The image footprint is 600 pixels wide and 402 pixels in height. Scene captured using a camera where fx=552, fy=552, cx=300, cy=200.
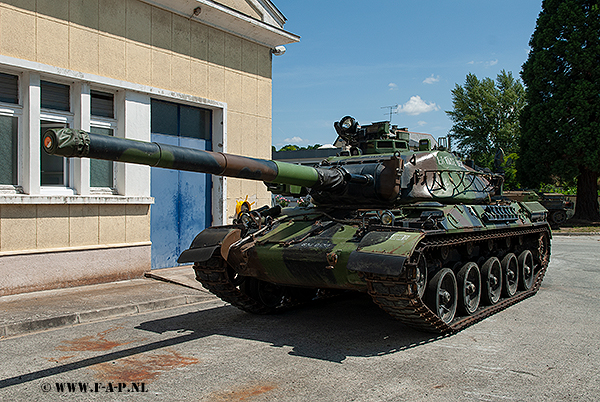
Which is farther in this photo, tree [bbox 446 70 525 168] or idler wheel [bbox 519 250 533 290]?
tree [bbox 446 70 525 168]

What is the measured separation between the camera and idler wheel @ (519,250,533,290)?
956 centimetres

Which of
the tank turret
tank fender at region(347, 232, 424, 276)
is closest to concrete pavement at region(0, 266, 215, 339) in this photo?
the tank turret

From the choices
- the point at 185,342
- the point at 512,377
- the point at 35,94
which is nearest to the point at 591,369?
the point at 512,377

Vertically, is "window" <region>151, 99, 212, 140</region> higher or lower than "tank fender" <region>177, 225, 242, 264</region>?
higher

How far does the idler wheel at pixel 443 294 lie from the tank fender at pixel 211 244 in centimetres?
269

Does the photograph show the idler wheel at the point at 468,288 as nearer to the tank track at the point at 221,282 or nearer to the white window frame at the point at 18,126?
the tank track at the point at 221,282

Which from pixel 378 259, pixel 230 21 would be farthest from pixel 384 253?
pixel 230 21

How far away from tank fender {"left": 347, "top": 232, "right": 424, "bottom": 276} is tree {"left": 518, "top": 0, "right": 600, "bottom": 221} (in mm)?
21779

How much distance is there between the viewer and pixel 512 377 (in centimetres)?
510

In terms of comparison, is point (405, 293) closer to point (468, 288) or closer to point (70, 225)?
point (468, 288)

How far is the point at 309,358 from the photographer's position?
5766 millimetres

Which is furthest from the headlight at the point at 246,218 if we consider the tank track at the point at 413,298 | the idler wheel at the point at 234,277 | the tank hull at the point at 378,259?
the tank track at the point at 413,298

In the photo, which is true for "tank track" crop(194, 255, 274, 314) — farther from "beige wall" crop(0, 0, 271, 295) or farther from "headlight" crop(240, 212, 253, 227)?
"beige wall" crop(0, 0, 271, 295)

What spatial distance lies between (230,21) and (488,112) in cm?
3936
